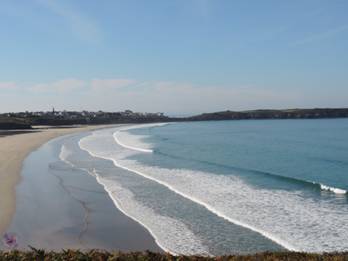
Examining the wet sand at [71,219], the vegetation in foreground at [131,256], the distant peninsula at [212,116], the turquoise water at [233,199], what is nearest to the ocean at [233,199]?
the turquoise water at [233,199]

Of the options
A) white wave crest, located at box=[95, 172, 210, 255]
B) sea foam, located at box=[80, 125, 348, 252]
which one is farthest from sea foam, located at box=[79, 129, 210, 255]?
sea foam, located at box=[80, 125, 348, 252]

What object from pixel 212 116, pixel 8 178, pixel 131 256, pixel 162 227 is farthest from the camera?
pixel 212 116

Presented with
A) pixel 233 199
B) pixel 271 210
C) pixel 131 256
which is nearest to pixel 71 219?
pixel 233 199

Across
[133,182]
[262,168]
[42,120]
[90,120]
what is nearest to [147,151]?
[262,168]

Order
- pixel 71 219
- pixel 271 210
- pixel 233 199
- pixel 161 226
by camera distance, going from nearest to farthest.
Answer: pixel 161 226
pixel 71 219
pixel 271 210
pixel 233 199

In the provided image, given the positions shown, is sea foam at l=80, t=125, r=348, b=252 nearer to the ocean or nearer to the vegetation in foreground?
the ocean

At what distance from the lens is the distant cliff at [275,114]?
157 metres

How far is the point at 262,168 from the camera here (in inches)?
1155

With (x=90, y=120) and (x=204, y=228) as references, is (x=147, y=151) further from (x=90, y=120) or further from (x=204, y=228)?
(x=90, y=120)

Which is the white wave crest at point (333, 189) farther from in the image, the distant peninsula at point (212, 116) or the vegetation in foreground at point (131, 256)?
the distant peninsula at point (212, 116)

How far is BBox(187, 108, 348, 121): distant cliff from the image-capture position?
515 ft

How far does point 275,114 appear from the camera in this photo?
551 feet

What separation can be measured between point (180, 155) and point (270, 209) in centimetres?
2127

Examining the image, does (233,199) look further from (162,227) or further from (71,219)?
(71,219)
